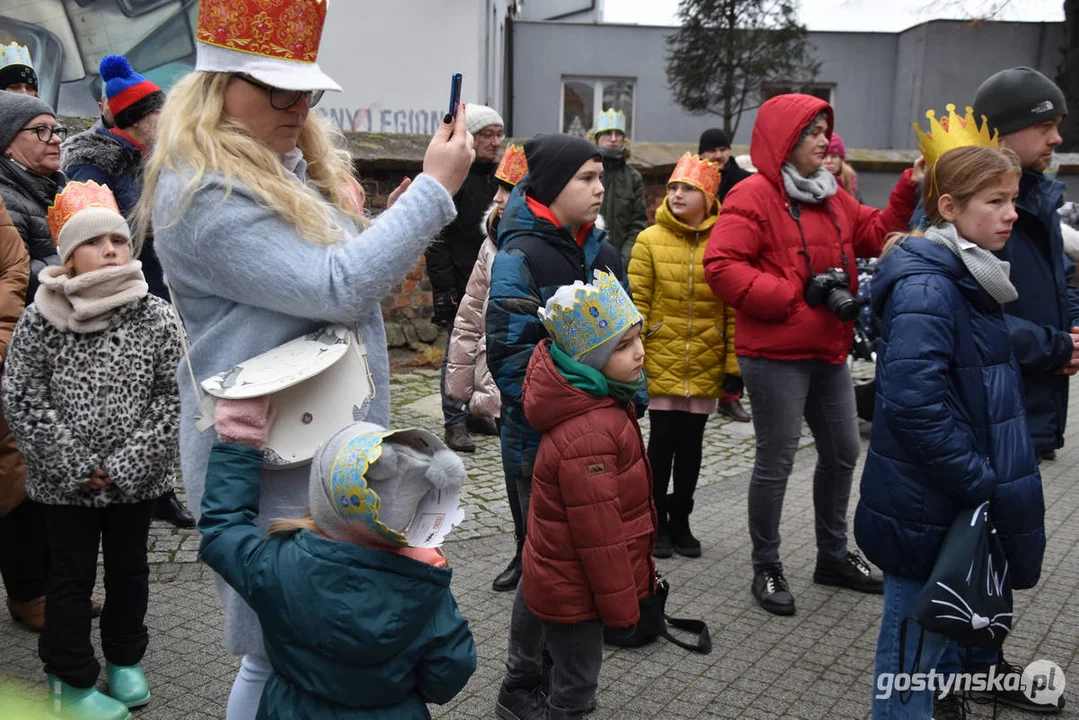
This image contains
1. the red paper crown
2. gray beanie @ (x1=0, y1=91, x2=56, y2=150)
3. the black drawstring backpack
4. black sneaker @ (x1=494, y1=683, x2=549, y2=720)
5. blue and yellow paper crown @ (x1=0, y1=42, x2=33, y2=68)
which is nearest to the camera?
the red paper crown

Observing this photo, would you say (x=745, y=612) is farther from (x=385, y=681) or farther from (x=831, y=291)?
(x=385, y=681)

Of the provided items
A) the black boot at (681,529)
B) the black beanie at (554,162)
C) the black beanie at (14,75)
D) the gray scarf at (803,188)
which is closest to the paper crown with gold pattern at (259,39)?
the black beanie at (554,162)

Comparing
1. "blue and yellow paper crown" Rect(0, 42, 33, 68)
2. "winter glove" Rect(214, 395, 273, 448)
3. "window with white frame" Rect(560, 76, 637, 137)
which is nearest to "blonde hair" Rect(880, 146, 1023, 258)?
"winter glove" Rect(214, 395, 273, 448)

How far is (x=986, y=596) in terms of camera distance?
2.83 metres

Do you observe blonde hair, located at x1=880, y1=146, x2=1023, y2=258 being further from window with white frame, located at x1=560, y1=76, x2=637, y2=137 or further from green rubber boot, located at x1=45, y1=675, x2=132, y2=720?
window with white frame, located at x1=560, y1=76, x2=637, y2=137

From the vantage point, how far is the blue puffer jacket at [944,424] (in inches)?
112

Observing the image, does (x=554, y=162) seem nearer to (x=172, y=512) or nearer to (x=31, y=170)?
(x=31, y=170)

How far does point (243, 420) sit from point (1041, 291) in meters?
2.80

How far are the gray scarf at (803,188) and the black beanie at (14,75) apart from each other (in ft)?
15.3

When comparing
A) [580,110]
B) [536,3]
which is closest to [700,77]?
[580,110]

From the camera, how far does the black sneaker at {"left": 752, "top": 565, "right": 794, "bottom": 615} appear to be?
14.3 ft

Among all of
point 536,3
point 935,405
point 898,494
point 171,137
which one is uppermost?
Answer: point 536,3

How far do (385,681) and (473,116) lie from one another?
16.8 feet

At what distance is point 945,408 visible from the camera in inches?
112
